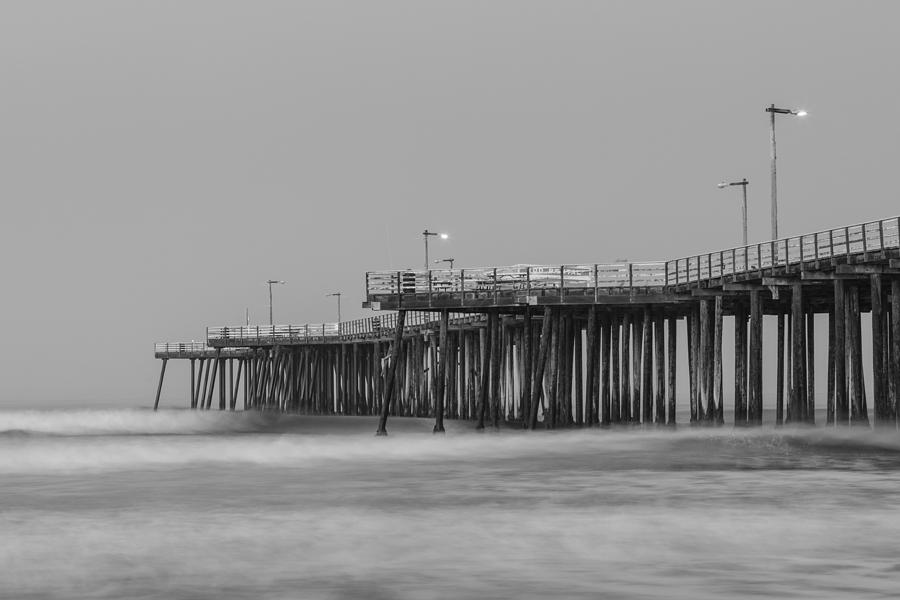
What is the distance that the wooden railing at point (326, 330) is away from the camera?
3077 inches

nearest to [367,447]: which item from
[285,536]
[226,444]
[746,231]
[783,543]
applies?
[226,444]

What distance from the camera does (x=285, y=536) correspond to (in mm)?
23703

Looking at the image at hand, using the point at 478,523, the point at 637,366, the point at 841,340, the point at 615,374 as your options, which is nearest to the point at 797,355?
the point at 841,340

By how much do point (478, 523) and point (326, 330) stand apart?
71389 millimetres

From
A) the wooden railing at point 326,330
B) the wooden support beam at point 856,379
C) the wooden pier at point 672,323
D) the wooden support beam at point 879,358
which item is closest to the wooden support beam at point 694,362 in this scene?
the wooden pier at point 672,323

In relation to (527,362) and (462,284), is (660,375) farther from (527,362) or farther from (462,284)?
(462,284)

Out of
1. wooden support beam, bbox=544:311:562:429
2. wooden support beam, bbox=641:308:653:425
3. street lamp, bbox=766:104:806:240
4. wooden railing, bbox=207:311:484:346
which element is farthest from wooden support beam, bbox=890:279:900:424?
wooden railing, bbox=207:311:484:346

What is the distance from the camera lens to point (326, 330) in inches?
3772

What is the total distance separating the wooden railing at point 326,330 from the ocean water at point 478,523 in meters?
32.2

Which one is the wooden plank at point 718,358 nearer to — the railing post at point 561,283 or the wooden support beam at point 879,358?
the railing post at point 561,283

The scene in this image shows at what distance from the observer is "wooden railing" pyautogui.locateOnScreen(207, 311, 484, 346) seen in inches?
3077

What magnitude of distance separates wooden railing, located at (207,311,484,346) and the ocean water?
106 feet

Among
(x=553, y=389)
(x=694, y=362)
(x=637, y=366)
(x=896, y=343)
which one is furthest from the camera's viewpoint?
(x=637, y=366)

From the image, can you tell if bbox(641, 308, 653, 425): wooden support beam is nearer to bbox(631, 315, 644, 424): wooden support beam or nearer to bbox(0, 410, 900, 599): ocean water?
bbox(631, 315, 644, 424): wooden support beam
